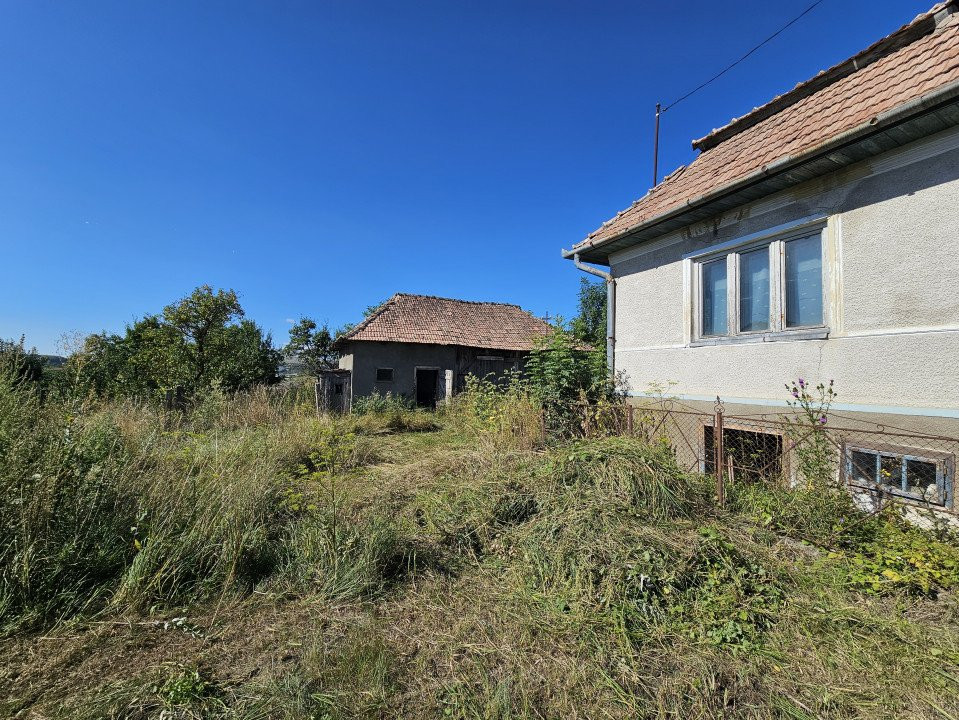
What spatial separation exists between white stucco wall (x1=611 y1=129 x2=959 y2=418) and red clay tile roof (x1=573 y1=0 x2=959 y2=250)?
0.51m

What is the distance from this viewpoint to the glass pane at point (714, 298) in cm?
548

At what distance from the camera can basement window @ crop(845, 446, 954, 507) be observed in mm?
3533

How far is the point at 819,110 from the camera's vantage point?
192 inches

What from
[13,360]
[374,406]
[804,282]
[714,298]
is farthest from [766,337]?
[374,406]

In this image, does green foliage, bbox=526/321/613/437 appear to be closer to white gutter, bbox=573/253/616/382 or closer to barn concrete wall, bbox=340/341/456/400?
white gutter, bbox=573/253/616/382

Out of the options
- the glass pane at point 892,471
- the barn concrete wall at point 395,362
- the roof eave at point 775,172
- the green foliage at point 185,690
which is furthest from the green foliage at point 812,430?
the barn concrete wall at point 395,362

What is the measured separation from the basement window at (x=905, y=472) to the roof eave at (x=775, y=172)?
9.99 ft

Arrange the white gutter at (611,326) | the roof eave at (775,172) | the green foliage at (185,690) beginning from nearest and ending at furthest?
the green foliage at (185,690), the roof eave at (775,172), the white gutter at (611,326)

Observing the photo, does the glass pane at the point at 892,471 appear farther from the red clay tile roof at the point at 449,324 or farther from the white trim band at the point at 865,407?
the red clay tile roof at the point at 449,324

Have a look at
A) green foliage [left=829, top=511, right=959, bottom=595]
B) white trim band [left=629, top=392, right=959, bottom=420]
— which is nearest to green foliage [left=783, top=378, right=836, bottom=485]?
white trim band [left=629, top=392, right=959, bottom=420]

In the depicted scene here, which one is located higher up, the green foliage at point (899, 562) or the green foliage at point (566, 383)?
the green foliage at point (566, 383)

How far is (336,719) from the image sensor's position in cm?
188

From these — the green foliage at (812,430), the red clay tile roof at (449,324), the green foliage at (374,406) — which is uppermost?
the red clay tile roof at (449,324)

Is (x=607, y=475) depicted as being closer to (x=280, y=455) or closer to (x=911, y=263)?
(x=911, y=263)
